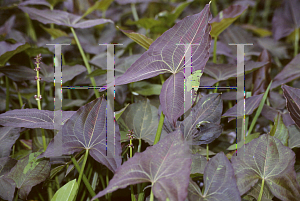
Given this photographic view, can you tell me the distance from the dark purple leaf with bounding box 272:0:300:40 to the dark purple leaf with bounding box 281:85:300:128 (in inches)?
21.1

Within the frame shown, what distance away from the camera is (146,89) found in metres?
0.50

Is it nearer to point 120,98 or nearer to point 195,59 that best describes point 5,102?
point 120,98

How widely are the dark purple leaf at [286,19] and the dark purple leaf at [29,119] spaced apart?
2.60 feet

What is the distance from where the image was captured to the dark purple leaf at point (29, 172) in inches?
13.2

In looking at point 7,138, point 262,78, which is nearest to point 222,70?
point 262,78

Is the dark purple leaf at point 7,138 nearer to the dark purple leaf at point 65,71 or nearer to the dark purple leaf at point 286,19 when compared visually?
the dark purple leaf at point 65,71

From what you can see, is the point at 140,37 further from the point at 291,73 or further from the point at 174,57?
the point at 291,73

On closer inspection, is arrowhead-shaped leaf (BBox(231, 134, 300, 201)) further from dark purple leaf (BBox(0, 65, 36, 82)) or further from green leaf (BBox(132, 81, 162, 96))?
dark purple leaf (BBox(0, 65, 36, 82))

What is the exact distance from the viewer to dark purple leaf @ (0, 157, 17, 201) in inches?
12.6

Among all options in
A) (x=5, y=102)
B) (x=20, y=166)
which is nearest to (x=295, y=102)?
(x=20, y=166)

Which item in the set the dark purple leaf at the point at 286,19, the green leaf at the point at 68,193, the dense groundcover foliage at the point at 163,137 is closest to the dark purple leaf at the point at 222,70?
the dense groundcover foliage at the point at 163,137

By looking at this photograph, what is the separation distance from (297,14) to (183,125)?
750 mm

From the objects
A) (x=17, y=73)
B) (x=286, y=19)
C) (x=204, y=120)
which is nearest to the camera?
(x=204, y=120)

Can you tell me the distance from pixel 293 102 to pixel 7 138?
0.47 meters
